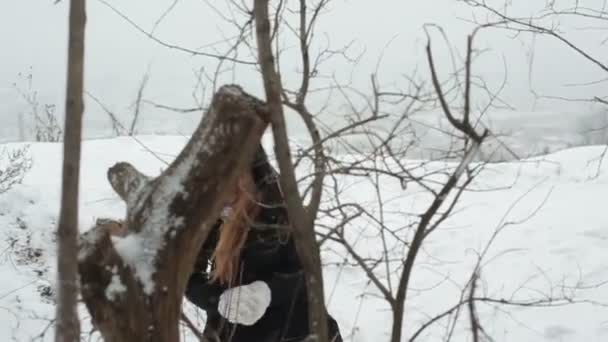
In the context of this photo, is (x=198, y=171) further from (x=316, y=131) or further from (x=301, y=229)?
(x=316, y=131)

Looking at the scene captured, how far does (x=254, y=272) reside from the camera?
2535mm

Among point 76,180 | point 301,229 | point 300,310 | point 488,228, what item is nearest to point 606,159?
point 488,228

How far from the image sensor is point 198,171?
159cm

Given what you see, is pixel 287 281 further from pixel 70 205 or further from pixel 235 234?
pixel 70 205

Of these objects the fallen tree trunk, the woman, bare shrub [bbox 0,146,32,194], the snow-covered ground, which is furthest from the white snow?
bare shrub [bbox 0,146,32,194]

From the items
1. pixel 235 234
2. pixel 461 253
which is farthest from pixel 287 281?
pixel 461 253

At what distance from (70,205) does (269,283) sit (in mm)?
1558

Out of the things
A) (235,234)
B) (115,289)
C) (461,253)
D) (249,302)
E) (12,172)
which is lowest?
(461,253)

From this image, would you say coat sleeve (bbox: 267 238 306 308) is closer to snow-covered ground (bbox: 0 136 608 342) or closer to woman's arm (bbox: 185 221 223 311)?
woman's arm (bbox: 185 221 223 311)

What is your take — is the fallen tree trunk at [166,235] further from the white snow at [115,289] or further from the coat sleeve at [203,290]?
the coat sleeve at [203,290]

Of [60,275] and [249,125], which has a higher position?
[249,125]

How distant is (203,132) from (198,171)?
0.31 feet

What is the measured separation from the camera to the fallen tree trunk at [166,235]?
5.02 ft

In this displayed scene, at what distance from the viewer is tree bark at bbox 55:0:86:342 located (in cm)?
100
